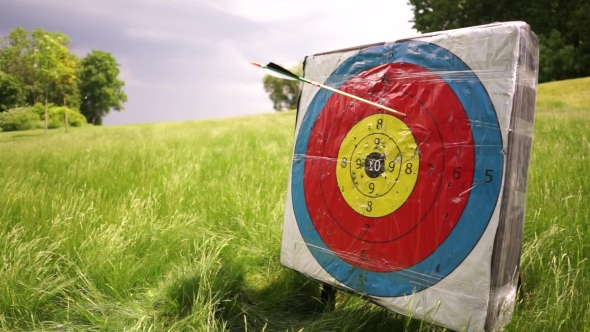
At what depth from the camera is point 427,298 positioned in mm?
1154

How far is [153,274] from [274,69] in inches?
51.2

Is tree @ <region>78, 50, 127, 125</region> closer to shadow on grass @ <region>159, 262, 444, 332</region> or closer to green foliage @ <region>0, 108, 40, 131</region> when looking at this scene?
green foliage @ <region>0, 108, 40, 131</region>

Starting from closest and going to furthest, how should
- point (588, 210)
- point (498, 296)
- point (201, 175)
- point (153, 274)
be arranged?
1. point (498, 296)
2. point (153, 274)
3. point (588, 210)
4. point (201, 175)

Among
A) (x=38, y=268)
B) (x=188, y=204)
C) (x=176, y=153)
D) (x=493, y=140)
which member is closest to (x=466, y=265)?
(x=493, y=140)

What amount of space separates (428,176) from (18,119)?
22.5ft

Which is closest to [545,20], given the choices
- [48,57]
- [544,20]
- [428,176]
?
[544,20]

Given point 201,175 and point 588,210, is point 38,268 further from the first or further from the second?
point 588,210

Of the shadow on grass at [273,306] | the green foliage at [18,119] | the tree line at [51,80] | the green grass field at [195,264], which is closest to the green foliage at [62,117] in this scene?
the tree line at [51,80]

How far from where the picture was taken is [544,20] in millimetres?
20156

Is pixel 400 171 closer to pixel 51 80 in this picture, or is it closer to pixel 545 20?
pixel 51 80

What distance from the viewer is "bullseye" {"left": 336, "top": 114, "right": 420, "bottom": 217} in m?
1.28

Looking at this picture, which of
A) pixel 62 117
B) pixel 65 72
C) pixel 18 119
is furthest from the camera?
pixel 65 72

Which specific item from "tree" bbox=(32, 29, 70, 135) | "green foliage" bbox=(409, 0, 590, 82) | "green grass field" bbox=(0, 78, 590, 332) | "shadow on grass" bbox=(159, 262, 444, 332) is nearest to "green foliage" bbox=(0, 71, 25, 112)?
"tree" bbox=(32, 29, 70, 135)

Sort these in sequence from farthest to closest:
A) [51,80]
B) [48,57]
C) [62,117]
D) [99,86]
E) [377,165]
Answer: [99,86]
[62,117]
[51,80]
[48,57]
[377,165]
